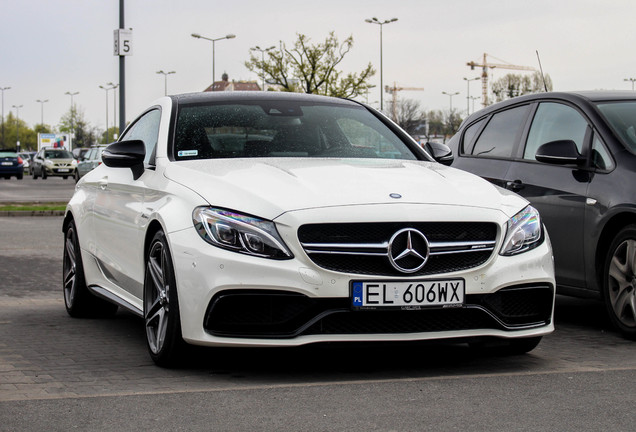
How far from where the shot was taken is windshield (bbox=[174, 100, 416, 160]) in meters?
6.64

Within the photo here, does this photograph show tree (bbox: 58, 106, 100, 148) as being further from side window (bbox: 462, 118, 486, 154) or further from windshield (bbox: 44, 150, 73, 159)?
side window (bbox: 462, 118, 486, 154)

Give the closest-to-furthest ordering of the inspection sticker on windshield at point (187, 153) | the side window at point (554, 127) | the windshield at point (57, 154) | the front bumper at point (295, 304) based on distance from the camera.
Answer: the front bumper at point (295, 304)
the inspection sticker on windshield at point (187, 153)
the side window at point (554, 127)
the windshield at point (57, 154)

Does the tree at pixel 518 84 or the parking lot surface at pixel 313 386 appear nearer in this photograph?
the parking lot surface at pixel 313 386

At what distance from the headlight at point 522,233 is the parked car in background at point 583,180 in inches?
46.8

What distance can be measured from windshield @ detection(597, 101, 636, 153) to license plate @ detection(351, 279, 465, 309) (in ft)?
7.82

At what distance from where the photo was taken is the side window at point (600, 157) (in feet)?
24.1

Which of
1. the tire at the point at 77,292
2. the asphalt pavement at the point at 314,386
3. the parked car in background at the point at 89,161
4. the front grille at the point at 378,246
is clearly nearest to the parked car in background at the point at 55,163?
the parked car in background at the point at 89,161

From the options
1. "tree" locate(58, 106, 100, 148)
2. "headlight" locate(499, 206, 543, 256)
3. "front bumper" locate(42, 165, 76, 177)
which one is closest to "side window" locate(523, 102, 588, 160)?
"headlight" locate(499, 206, 543, 256)

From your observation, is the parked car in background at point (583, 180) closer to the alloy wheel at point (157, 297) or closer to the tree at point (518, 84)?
the alloy wheel at point (157, 297)

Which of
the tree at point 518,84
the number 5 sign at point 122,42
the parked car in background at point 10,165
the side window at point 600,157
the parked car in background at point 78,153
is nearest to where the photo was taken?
the side window at point 600,157

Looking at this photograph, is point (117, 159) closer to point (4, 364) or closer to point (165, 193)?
point (165, 193)

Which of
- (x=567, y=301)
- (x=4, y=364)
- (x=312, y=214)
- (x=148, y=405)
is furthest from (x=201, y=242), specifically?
(x=567, y=301)

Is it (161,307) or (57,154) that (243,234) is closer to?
(161,307)

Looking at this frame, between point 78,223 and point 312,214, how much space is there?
10.8 ft
